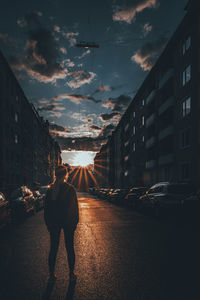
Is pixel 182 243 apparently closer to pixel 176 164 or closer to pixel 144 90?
pixel 176 164

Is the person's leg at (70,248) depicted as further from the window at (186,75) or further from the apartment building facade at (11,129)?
the apartment building facade at (11,129)

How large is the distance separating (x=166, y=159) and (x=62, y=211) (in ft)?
93.0

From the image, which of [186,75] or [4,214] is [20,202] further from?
[186,75]

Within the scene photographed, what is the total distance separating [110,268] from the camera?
5.36 meters

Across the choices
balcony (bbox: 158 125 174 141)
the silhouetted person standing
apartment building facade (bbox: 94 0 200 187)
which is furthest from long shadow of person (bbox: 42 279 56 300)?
balcony (bbox: 158 125 174 141)

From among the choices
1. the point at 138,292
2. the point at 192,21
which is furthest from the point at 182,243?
the point at 192,21

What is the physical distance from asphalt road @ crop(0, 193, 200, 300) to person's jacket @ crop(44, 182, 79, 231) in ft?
2.93

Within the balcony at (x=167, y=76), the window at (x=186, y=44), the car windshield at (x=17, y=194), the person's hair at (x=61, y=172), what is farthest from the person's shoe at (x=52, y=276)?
the balcony at (x=167, y=76)

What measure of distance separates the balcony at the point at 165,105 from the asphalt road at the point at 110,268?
2345 centimetres

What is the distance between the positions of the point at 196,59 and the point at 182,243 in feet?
67.2

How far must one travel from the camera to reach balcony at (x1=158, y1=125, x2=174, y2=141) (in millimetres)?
30525

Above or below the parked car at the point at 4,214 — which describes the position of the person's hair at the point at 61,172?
above

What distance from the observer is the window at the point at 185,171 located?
26516 mm

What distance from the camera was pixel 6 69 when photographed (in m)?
39.7
